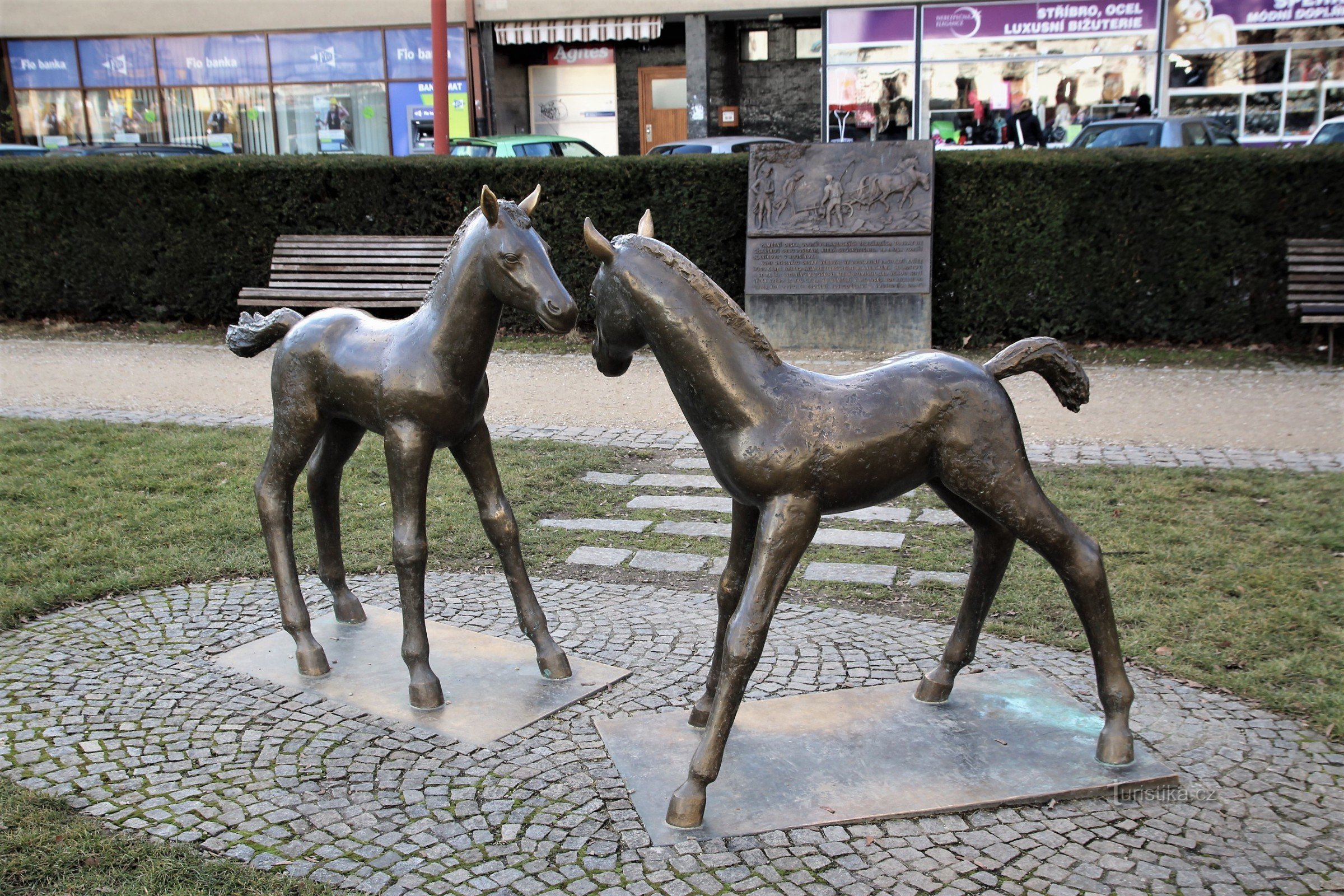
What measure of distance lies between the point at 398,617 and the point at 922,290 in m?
7.17

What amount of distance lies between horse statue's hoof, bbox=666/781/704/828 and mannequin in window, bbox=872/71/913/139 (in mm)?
21954

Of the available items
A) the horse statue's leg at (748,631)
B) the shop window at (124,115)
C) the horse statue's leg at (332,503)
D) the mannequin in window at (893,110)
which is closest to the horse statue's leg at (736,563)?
the horse statue's leg at (748,631)

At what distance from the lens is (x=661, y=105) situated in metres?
27.0

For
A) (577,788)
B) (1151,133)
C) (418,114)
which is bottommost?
(577,788)

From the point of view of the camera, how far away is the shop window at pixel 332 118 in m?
25.9

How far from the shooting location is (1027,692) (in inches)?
160

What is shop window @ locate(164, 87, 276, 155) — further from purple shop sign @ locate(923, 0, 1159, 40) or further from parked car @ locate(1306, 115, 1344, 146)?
parked car @ locate(1306, 115, 1344, 146)

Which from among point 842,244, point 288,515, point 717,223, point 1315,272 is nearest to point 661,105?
point 717,223

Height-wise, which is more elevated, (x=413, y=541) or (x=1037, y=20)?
(x=1037, y=20)

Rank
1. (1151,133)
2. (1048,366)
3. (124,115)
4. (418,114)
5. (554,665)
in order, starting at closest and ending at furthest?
1. (1048,366)
2. (554,665)
3. (1151,133)
4. (418,114)
5. (124,115)

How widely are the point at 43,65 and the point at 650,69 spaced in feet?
48.9

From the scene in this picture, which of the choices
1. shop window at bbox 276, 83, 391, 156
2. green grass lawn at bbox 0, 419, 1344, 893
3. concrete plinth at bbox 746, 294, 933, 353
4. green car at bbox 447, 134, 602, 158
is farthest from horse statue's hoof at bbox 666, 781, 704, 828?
shop window at bbox 276, 83, 391, 156

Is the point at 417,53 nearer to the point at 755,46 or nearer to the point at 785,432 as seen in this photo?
the point at 755,46

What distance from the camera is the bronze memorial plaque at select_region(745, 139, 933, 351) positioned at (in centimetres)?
1073
